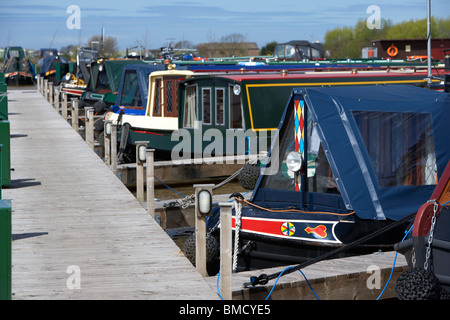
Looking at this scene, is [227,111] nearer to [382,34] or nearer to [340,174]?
[340,174]

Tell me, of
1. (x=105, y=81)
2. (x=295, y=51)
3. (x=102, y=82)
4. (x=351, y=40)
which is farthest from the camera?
(x=351, y=40)

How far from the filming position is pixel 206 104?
693 inches

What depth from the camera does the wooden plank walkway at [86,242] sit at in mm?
7879

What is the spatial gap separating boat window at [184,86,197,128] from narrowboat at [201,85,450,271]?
8.26 metres

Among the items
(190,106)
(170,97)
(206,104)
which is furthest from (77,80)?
(206,104)

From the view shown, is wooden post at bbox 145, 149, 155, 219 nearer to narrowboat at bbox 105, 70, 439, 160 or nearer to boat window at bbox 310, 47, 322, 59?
narrowboat at bbox 105, 70, 439, 160

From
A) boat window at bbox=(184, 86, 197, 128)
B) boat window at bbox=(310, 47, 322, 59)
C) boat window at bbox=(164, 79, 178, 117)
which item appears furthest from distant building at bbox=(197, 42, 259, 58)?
boat window at bbox=(184, 86, 197, 128)

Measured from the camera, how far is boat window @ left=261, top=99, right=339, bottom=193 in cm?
927

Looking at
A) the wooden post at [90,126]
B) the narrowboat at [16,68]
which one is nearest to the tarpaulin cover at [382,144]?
the wooden post at [90,126]

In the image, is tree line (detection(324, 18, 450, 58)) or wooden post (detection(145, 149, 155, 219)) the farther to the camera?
tree line (detection(324, 18, 450, 58))

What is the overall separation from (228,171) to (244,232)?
7232 millimetres

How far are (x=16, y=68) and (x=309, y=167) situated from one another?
4521cm

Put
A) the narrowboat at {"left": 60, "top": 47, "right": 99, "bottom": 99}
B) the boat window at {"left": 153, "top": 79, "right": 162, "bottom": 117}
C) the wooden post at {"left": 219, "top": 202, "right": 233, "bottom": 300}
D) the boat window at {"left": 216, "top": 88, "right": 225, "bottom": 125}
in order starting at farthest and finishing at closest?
the narrowboat at {"left": 60, "top": 47, "right": 99, "bottom": 99} < the boat window at {"left": 153, "top": 79, "right": 162, "bottom": 117} < the boat window at {"left": 216, "top": 88, "right": 225, "bottom": 125} < the wooden post at {"left": 219, "top": 202, "right": 233, "bottom": 300}
